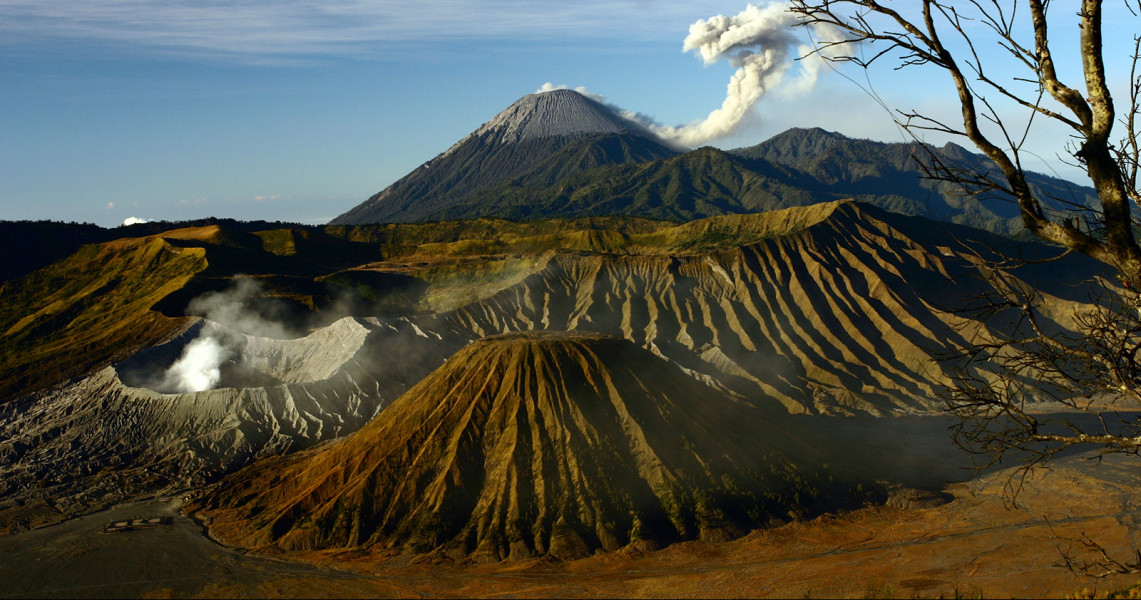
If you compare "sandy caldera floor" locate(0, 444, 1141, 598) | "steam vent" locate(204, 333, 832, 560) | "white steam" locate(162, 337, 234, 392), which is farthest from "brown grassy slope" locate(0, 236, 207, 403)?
"sandy caldera floor" locate(0, 444, 1141, 598)

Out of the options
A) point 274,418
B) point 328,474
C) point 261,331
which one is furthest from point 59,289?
point 328,474

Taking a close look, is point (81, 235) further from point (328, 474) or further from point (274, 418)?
point (328, 474)

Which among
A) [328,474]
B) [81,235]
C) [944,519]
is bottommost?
[944,519]

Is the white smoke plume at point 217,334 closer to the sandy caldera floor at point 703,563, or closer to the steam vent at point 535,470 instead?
the steam vent at point 535,470

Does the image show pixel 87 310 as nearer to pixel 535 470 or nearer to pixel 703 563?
pixel 535 470

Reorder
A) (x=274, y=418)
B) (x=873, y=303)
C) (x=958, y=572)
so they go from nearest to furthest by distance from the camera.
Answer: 1. (x=958, y=572)
2. (x=274, y=418)
3. (x=873, y=303)

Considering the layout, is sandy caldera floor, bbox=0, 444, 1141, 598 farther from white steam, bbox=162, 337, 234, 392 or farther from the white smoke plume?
the white smoke plume
